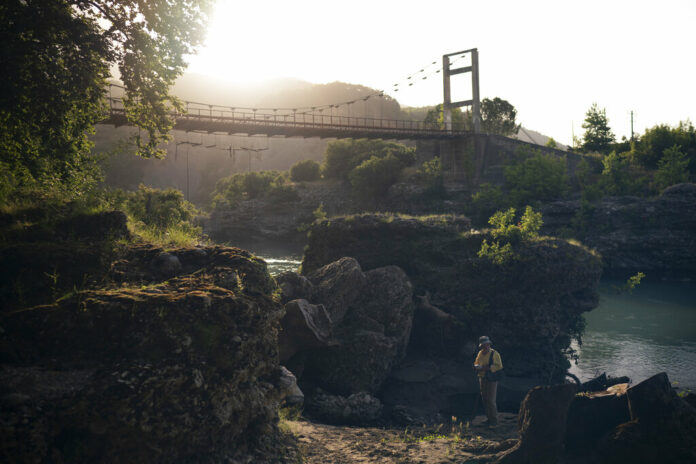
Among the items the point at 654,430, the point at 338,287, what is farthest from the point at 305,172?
the point at 654,430

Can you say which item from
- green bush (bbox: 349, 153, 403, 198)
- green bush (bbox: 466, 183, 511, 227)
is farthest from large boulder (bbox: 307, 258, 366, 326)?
green bush (bbox: 349, 153, 403, 198)

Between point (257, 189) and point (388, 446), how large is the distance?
60751mm

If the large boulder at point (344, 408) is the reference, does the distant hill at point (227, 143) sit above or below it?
above

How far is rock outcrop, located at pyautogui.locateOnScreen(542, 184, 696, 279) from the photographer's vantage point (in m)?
35.0

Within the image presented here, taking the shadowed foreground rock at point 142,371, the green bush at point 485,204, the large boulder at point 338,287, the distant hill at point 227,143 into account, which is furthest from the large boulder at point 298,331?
the distant hill at point 227,143

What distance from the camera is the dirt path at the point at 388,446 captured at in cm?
740

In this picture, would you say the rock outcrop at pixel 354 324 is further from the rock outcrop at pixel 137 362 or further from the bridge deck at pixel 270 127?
A: the bridge deck at pixel 270 127

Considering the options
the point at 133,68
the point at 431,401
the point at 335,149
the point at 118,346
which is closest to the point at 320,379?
the point at 431,401

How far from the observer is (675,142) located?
46.3 meters

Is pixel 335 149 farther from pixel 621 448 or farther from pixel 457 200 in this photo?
pixel 621 448

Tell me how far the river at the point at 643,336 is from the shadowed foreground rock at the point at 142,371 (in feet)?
48.0

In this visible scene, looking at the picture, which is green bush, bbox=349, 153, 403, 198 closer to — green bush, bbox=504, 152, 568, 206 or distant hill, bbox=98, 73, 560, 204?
green bush, bbox=504, 152, 568, 206

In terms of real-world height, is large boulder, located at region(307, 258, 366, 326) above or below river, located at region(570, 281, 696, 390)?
above

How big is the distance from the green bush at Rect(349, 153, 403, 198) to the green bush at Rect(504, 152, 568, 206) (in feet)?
49.5
